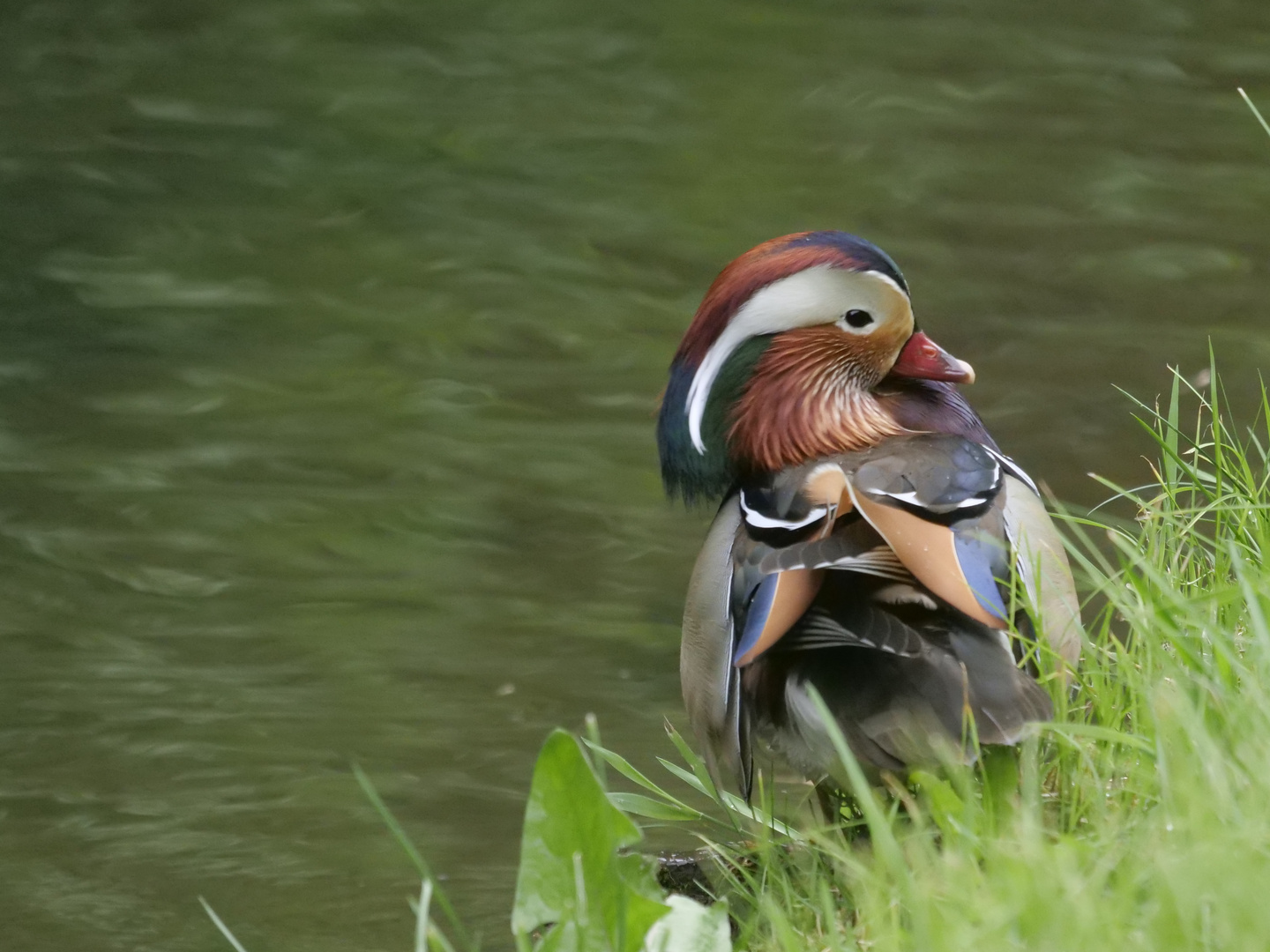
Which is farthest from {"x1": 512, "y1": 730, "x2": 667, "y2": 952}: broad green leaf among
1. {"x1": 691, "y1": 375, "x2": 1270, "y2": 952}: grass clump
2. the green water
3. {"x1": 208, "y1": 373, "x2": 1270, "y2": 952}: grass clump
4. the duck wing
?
the green water

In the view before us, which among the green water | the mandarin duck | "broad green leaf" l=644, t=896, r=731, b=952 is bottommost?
the green water

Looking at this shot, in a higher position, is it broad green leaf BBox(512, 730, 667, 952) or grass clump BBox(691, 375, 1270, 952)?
grass clump BBox(691, 375, 1270, 952)

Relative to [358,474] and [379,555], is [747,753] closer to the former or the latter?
[379,555]

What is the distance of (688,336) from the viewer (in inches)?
133

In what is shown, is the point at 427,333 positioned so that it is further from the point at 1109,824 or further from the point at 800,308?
the point at 1109,824

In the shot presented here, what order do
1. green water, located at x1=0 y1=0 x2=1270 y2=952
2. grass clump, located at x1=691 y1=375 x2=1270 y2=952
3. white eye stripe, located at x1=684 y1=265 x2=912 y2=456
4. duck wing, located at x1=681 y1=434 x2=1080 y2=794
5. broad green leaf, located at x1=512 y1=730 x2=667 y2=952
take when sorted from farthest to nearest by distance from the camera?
green water, located at x1=0 y1=0 x2=1270 y2=952
white eye stripe, located at x1=684 y1=265 x2=912 y2=456
duck wing, located at x1=681 y1=434 x2=1080 y2=794
broad green leaf, located at x1=512 y1=730 x2=667 y2=952
grass clump, located at x1=691 y1=375 x2=1270 y2=952

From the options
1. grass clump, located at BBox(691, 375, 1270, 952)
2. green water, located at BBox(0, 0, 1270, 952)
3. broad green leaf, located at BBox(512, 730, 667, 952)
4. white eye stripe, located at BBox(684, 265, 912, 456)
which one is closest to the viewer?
grass clump, located at BBox(691, 375, 1270, 952)

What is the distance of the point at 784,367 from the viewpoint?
337 cm

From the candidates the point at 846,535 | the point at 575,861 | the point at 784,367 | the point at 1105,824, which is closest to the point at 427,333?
the point at 784,367

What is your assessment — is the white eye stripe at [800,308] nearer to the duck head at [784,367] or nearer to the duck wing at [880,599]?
the duck head at [784,367]

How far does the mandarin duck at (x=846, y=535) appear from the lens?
253cm

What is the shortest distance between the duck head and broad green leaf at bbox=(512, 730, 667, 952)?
44.9 inches

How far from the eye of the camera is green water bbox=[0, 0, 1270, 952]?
13.4 ft

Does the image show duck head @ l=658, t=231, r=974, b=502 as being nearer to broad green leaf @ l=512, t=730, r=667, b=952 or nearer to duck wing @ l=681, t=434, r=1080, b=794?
A: duck wing @ l=681, t=434, r=1080, b=794
